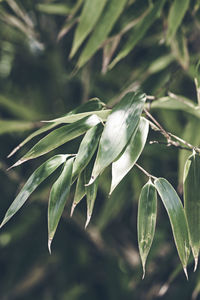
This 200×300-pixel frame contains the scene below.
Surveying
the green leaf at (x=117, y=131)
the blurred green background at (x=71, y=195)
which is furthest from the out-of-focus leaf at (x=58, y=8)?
the green leaf at (x=117, y=131)

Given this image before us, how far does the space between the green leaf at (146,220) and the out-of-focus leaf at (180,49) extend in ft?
1.13

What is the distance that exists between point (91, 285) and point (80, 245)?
128mm

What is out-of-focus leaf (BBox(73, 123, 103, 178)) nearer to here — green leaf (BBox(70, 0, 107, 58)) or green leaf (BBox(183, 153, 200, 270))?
green leaf (BBox(183, 153, 200, 270))

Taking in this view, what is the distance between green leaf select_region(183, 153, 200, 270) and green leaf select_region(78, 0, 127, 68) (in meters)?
0.30

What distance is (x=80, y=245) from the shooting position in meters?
1.29

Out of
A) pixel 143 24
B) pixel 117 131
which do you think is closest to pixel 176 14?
pixel 143 24

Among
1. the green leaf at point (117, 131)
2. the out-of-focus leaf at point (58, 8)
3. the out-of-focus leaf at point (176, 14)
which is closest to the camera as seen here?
the green leaf at point (117, 131)

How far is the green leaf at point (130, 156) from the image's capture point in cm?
42

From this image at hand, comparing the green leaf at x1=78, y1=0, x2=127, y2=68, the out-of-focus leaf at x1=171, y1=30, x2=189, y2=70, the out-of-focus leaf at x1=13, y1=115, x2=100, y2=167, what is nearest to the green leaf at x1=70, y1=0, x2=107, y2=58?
the green leaf at x1=78, y1=0, x2=127, y2=68

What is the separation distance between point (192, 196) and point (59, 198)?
5.8 inches

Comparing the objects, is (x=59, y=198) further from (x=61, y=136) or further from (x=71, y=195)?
(x=71, y=195)

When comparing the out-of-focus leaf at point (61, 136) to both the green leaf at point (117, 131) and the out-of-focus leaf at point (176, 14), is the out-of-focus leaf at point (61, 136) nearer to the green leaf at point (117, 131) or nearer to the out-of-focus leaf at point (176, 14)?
the green leaf at point (117, 131)

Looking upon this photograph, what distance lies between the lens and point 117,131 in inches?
16.9

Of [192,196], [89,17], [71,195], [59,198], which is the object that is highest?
[89,17]
